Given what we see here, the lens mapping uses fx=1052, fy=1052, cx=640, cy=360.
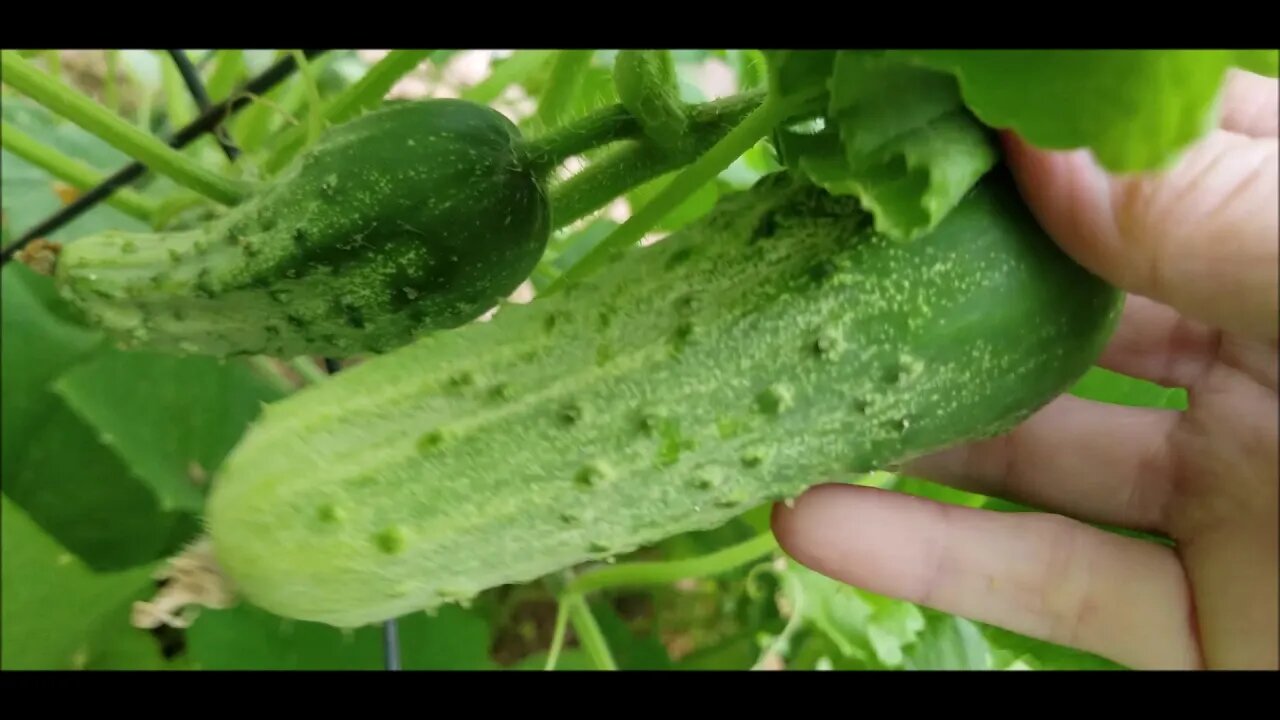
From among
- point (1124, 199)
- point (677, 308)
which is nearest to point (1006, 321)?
point (1124, 199)

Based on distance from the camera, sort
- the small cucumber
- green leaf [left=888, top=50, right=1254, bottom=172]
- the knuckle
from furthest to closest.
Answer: the knuckle → the small cucumber → green leaf [left=888, top=50, right=1254, bottom=172]

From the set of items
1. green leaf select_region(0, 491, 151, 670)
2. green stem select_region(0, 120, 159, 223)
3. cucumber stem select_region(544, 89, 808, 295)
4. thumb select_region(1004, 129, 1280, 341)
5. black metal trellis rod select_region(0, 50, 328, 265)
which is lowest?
thumb select_region(1004, 129, 1280, 341)

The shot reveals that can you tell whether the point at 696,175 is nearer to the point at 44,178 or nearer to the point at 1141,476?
the point at 1141,476

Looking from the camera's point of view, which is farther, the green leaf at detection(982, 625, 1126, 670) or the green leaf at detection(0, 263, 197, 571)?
the green leaf at detection(0, 263, 197, 571)

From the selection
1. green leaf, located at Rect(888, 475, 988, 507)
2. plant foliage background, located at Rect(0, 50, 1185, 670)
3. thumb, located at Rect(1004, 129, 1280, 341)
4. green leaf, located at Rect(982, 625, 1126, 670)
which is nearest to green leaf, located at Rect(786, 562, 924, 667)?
plant foliage background, located at Rect(0, 50, 1185, 670)

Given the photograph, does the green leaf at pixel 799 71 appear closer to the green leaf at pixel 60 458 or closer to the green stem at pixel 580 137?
the green stem at pixel 580 137

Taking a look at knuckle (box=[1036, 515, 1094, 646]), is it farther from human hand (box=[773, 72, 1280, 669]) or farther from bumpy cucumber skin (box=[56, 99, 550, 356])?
A: bumpy cucumber skin (box=[56, 99, 550, 356])
